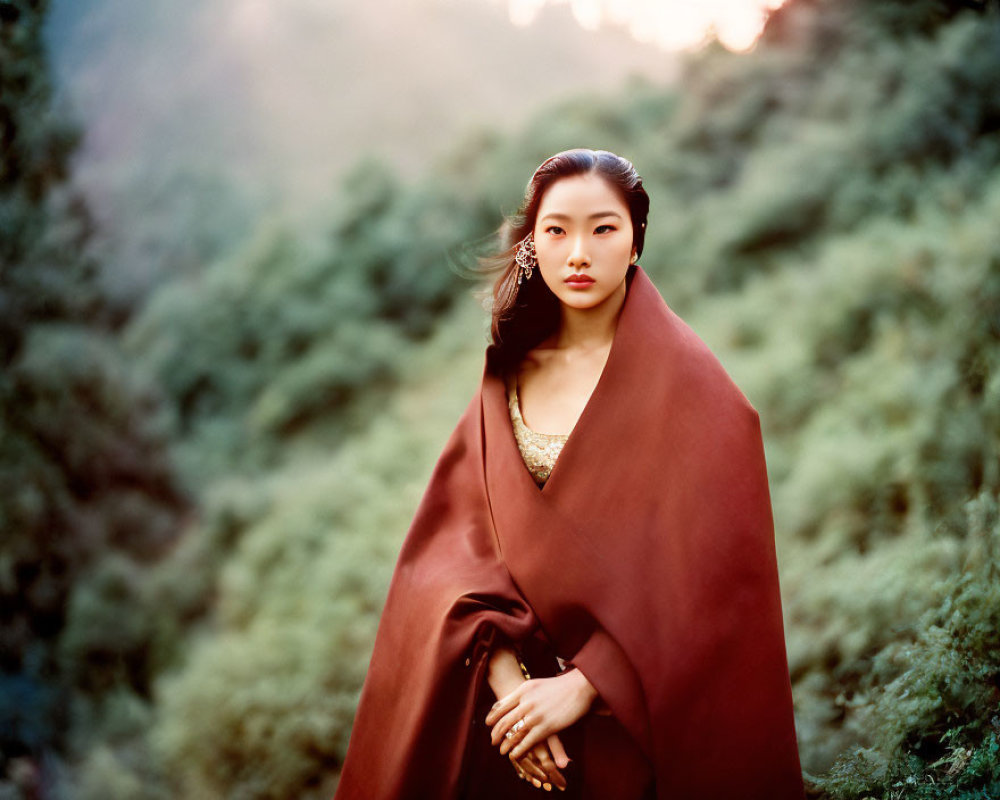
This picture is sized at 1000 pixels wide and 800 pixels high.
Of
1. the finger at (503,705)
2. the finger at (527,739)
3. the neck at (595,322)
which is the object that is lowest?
the finger at (527,739)

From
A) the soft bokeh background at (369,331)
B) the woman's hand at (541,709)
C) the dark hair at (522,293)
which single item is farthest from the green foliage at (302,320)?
the woman's hand at (541,709)

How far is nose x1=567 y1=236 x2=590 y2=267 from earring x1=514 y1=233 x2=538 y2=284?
0.21 meters

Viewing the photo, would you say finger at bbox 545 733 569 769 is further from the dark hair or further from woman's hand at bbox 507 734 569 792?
the dark hair

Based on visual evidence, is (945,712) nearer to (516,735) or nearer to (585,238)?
(516,735)

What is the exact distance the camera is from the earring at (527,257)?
6.16 feet

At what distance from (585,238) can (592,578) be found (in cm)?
74

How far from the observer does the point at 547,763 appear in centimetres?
157

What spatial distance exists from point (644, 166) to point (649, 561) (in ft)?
29.9

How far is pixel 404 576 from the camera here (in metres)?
1.84

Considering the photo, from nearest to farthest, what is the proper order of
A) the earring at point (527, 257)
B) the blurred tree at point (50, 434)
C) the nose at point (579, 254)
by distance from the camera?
the nose at point (579, 254) → the earring at point (527, 257) → the blurred tree at point (50, 434)

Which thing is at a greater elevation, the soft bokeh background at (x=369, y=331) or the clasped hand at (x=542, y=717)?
the soft bokeh background at (x=369, y=331)

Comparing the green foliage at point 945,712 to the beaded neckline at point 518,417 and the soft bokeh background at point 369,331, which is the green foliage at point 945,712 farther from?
the beaded neckline at point 518,417

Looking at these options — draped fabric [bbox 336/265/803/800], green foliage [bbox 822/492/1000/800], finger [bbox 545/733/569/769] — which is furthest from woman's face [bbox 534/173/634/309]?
green foliage [bbox 822/492/1000/800]

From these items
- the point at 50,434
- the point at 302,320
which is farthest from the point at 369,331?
the point at 50,434
